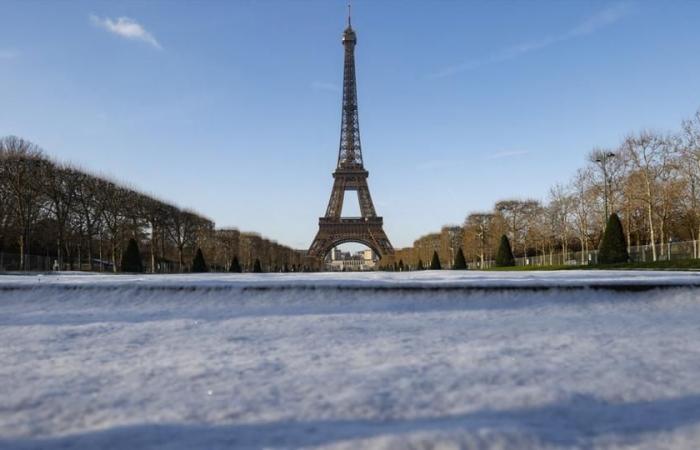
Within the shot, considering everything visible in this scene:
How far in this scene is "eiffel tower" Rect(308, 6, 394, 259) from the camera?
7256cm

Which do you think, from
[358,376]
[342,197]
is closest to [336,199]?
[342,197]

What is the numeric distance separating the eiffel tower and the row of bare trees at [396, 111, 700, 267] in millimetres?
10425

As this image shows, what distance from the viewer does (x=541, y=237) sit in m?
50.7

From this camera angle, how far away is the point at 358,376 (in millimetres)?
5023

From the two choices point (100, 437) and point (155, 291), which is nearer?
point (100, 437)

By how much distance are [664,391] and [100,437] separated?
4.45 m

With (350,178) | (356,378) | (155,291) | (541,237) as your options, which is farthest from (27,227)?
(350,178)

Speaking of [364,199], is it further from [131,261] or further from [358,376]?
[358,376]

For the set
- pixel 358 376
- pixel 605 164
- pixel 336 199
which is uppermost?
pixel 336 199

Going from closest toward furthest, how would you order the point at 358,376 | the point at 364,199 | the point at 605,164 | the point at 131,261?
the point at 358,376 → the point at 131,261 → the point at 605,164 → the point at 364,199

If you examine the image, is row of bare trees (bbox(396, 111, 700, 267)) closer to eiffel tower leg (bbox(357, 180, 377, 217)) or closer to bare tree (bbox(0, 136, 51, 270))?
eiffel tower leg (bbox(357, 180, 377, 217))

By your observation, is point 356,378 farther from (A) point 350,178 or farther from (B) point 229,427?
(A) point 350,178

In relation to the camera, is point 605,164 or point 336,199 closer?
point 605,164

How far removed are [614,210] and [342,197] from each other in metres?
41.4
